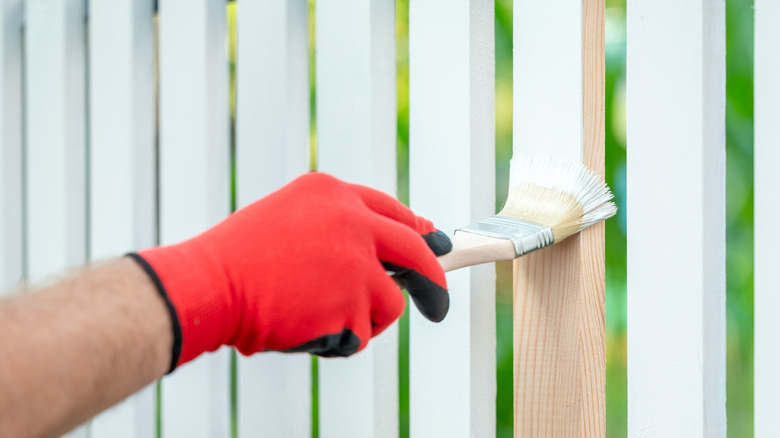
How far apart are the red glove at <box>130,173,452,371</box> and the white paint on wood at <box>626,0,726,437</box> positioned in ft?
0.93

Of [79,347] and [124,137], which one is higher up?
[124,137]

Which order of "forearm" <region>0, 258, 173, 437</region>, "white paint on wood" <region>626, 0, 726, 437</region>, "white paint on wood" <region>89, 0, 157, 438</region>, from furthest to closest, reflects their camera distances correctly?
"white paint on wood" <region>89, 0, 157, 438</region> → "white paint on wood" <region>626, 0, 726, 437</region> → "forearm" <region>0, 258, 173, 437</region>

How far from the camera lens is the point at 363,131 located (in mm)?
844

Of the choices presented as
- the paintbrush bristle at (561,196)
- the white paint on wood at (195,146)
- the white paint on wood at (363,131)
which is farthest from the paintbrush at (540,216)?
the white paint on wood at (195,146)

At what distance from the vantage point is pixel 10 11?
134 cm

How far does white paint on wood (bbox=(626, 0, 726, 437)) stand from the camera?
0.62 m

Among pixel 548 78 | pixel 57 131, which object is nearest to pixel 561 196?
pixel 548 78

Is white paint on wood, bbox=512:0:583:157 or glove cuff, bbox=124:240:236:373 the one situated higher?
white paint on wood, bbox=512:0:583:157

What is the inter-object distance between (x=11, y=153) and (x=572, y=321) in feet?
4.31

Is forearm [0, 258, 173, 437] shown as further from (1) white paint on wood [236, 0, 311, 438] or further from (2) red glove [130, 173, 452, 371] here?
(1) white paint on wood [236, 0, 311, 438]

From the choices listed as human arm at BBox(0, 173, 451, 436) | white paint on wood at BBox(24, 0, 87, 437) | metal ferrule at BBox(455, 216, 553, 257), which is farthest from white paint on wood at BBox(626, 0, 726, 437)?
white paint on wood at BBox(24, 0, 87, 437)

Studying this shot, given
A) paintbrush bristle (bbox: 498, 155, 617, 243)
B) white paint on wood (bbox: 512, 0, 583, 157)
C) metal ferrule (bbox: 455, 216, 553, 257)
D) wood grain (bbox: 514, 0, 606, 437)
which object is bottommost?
wood grain (bbox: 514, 0, 606, 437)
